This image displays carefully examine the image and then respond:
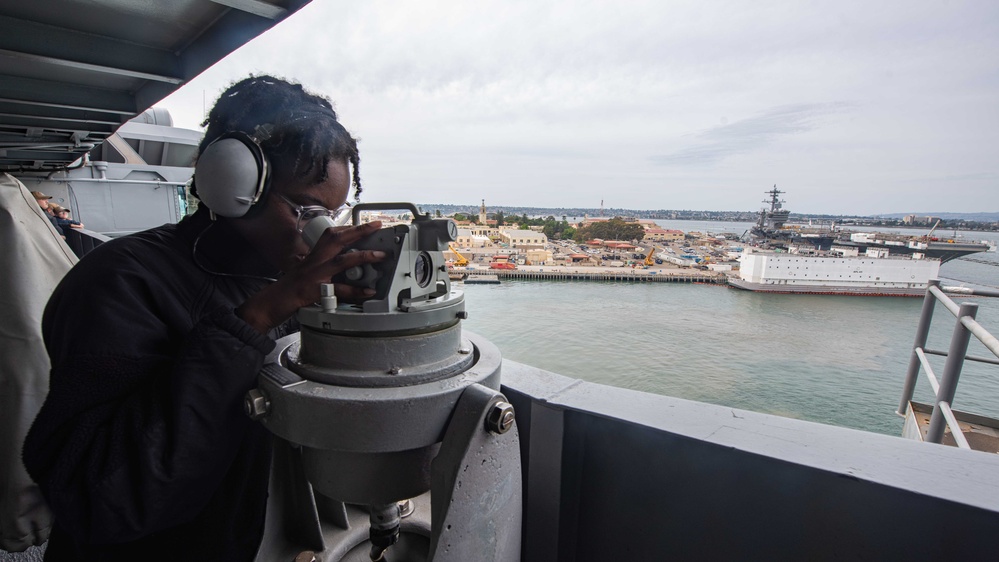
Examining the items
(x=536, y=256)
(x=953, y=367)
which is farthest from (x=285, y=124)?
(x=536, y=256)

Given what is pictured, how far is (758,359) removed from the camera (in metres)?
20.4

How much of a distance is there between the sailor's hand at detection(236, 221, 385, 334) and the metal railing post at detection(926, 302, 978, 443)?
2.99 meters

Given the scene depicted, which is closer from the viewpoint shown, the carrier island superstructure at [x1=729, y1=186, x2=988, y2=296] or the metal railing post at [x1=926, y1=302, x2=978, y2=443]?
the metal railing post at [x1=926, y1=302, x2=978, y2=443]

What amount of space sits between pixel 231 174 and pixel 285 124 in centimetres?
19

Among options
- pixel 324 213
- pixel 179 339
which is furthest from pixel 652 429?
pixel 179 339

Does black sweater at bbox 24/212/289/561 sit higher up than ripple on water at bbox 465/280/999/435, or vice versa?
black sweater at bbox 24/212/289/561

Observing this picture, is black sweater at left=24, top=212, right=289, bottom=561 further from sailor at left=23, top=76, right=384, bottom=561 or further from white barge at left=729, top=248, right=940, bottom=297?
white barge at left=729, top=248, right=940, bottom=297

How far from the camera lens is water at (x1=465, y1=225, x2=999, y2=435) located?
17.1 meters

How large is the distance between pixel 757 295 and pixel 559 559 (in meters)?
32.3

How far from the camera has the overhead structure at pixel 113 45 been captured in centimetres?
136

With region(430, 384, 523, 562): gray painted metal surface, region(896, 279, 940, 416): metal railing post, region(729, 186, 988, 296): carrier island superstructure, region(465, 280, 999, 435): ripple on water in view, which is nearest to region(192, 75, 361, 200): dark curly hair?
region(430, 384, 523, 562): gray painted metal surface

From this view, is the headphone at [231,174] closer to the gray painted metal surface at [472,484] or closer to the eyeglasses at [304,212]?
the eyeglasses at [304,212]

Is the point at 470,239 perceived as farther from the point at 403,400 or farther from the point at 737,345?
the point at 403,400

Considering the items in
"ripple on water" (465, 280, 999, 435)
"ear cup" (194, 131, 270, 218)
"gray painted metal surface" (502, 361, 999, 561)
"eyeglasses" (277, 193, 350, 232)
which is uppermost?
"ear cup" (194, 131, 270, 218)
